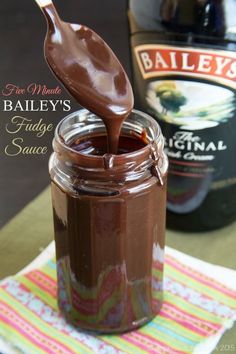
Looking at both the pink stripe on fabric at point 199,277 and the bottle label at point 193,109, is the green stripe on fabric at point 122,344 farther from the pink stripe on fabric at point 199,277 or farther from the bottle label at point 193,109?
the bottle label at point 193,109

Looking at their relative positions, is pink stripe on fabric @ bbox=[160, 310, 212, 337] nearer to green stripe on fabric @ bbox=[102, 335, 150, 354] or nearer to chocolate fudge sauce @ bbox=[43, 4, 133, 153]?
green stripe on fabric @ bbox=[102, 335, 150, 354]

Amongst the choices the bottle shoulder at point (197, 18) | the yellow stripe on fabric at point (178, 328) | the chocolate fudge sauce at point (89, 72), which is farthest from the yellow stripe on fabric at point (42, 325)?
the bottle shoulder at point (197, 18)

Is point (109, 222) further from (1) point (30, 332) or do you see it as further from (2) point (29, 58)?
(2) point (29, 58)

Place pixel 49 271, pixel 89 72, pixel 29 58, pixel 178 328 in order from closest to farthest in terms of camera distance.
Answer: pixel 89 72 < pixel 178 328 < pixel 49 271 < pixel 29 58

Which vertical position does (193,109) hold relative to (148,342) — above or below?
above

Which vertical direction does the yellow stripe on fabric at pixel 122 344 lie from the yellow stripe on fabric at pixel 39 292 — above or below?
above

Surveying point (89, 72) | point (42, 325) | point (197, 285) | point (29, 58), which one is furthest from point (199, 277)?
point (29, 58)
